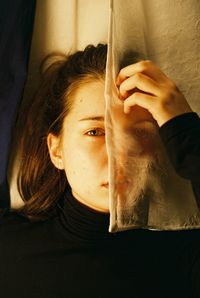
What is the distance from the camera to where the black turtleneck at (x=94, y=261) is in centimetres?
85

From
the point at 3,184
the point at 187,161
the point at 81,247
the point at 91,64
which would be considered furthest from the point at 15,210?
the point at 187,161

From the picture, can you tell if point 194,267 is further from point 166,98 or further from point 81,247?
point 166,98

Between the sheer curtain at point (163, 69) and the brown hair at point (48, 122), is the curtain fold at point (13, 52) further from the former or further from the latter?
the sheer curtain at point (163, 69)

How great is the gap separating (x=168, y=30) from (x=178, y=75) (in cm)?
9

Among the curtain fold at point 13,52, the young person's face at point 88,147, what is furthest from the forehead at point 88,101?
the curtain fold at point 13,52

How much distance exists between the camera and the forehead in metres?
0.79

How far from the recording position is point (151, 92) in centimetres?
63

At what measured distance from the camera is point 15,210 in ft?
3.46

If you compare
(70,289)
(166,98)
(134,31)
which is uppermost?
(134,31)

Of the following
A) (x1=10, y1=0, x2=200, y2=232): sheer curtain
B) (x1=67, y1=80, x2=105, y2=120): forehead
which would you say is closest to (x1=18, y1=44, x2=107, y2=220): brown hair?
(x1=67, y1=80, x2=105, y2=120): forehead

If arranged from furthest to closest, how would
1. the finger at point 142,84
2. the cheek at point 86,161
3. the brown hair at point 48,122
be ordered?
the brown hair at point 48,122
the cheek at point 86,161
the finger at point 142,84

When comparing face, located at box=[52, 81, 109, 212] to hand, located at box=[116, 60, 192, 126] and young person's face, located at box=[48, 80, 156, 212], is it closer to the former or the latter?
young person's face, located at box=[48, 80, 156, 212]

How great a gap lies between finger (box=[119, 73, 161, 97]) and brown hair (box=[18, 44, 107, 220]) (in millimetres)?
243

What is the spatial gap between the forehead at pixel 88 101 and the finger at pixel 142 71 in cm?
15
